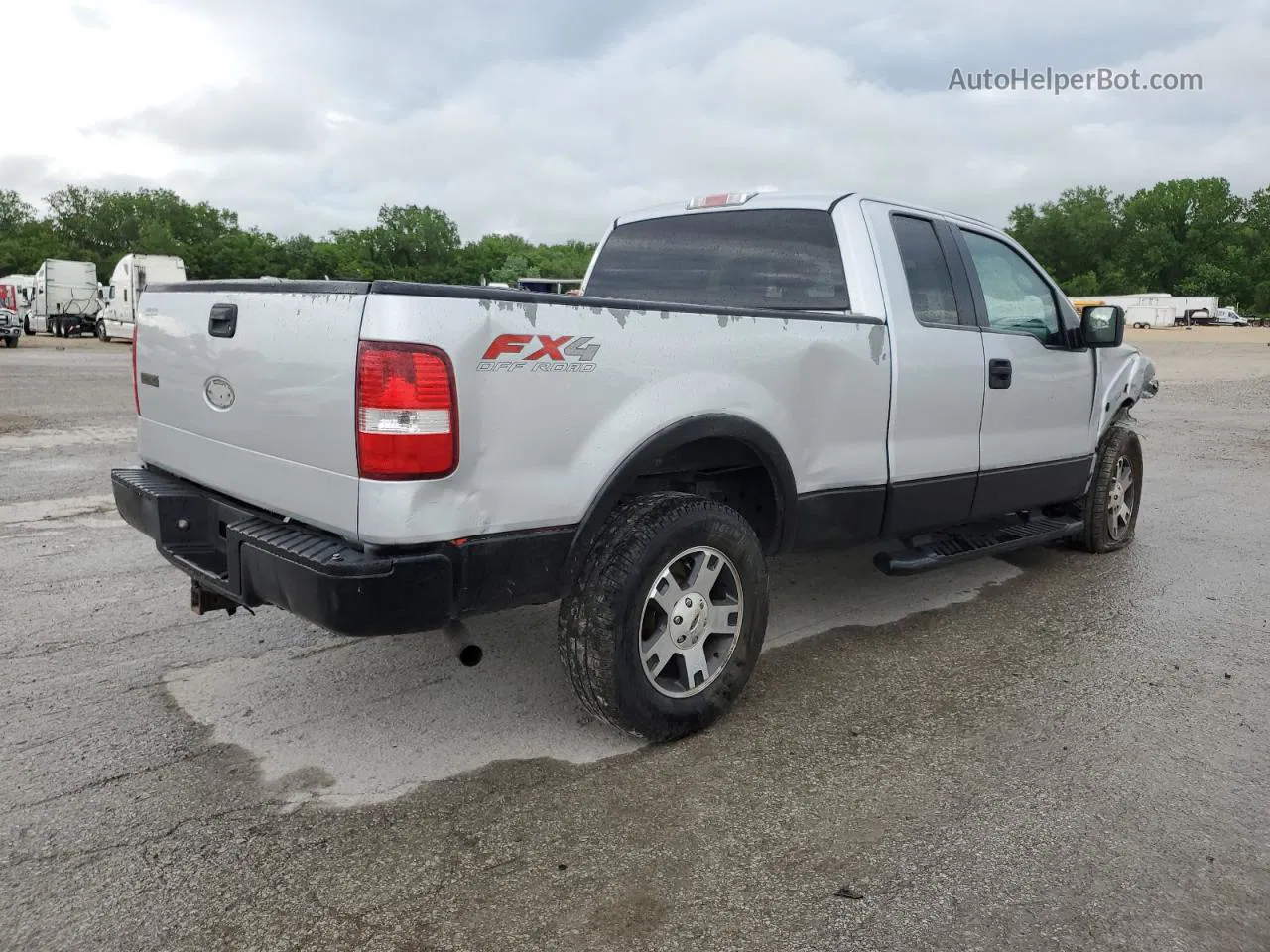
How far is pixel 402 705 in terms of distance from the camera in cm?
368

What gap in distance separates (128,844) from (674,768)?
63.2 inches

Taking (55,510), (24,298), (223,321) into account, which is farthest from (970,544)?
(24,298)

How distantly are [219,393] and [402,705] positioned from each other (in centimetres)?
130

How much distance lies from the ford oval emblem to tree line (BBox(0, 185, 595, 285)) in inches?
3335

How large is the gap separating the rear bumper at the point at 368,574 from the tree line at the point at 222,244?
85.1 m

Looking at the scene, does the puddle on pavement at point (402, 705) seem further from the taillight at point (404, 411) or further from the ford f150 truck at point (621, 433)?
the taillight at point (404, 411)

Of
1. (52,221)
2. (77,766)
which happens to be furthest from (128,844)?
(52,221)

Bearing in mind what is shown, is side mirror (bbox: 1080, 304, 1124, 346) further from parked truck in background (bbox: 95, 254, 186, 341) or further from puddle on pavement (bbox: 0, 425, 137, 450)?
parked truck in background (bbox: 95, 254, 186, 341)

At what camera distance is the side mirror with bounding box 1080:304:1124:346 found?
205 inches

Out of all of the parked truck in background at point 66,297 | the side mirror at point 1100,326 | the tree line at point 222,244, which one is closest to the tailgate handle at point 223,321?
the side mirror at point 1100,326

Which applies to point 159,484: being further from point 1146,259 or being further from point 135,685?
point 1146,259

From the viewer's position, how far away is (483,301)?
8.96 ft

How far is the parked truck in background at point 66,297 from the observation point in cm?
3525

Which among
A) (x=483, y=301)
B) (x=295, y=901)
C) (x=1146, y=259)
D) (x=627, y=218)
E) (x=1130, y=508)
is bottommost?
(x=295, y=901)
